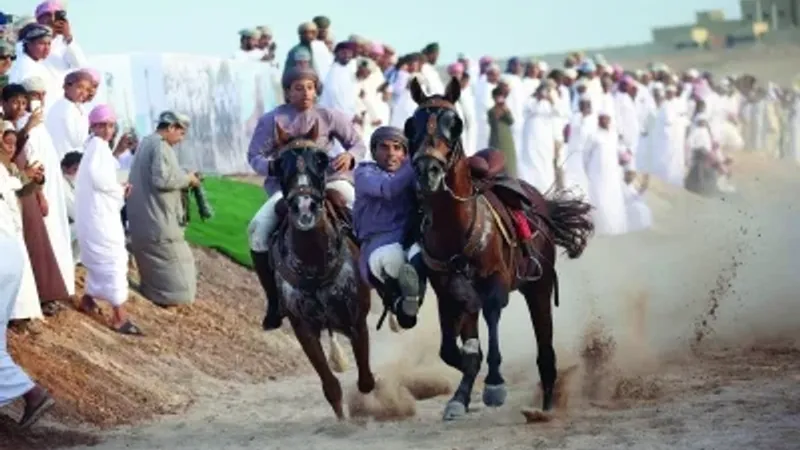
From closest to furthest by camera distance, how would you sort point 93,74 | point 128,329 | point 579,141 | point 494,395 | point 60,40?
point 494,395 → point 128,329 → point 93,74 → point 60,40 → point 579,141

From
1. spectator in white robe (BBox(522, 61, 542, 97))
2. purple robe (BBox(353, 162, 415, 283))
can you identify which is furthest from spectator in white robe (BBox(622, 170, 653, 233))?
purple robe (BBox(353, 162, 415, 283))

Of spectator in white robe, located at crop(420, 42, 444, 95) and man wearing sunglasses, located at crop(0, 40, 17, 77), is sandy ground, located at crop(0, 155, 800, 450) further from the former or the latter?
spectator in white robe, located at crop(420, 42, 444, 95)

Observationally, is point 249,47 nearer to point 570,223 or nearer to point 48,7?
point 48,7

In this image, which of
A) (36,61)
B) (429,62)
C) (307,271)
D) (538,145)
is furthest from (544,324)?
(538,145)

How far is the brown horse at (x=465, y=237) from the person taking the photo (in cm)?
1479

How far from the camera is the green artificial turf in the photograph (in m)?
24.0

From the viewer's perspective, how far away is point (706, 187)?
43.3m

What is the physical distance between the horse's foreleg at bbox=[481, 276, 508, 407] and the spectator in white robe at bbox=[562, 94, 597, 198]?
64.2ft

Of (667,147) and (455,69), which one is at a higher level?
(455,69)

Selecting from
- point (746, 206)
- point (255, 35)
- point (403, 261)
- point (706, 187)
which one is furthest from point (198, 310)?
point (706, 187)

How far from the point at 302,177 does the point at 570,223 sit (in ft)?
9.34

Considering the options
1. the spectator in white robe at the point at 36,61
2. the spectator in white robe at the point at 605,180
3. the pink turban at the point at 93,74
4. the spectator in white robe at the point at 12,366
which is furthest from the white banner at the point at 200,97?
the spectator in white robe at the point at 12,366

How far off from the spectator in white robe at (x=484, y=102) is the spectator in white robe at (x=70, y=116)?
14007 millimetres

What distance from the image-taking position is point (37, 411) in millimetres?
15219
